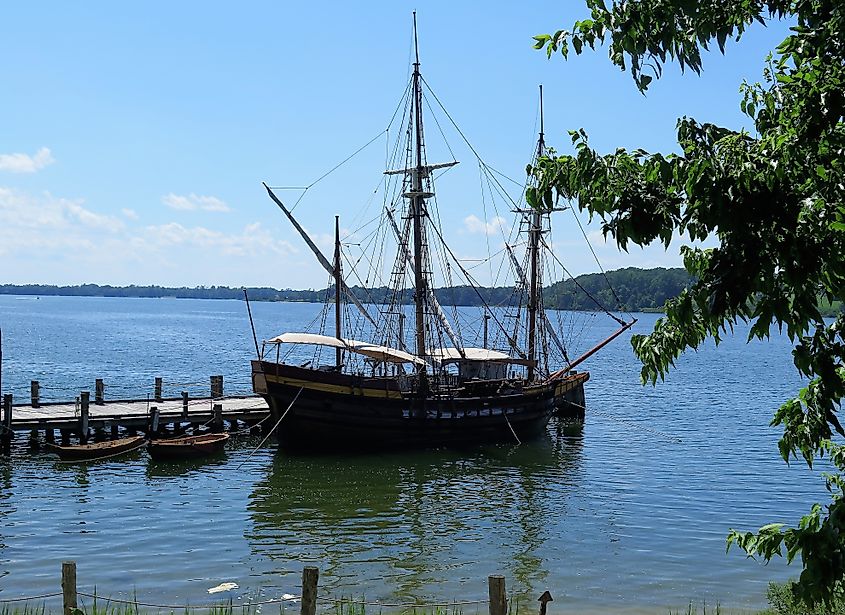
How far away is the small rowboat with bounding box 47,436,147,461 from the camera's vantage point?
35.0 m

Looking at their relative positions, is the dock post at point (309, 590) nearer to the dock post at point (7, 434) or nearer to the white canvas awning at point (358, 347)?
the white canvas awning at point (358, 347)

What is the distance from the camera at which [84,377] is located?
73812 millimetres

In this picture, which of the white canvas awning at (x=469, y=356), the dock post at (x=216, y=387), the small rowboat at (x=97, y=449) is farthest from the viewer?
the dock post at (x=216, y=387)

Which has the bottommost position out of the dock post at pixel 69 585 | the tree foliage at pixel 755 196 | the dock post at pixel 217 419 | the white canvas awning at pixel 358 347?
the dock post at pixel 217 419

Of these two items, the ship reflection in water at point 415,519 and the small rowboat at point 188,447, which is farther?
the small rowboat at point 188,447

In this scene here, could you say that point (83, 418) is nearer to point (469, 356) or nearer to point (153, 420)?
point (153, 420)

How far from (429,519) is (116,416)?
17.8 meters

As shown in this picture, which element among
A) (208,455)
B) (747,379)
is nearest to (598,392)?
(747,379)

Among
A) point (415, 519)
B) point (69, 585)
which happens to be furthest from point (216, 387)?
point (69, 585)

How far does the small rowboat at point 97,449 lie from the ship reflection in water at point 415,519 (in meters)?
6.17

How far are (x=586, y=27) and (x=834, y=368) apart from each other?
2898 mm

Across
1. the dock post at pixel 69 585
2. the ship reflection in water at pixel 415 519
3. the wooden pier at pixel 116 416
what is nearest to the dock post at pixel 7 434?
the wooden pier at pixel 116 416

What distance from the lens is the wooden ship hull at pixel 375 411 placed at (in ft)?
127

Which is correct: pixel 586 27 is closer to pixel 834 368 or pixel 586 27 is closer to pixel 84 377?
pixel 834 368
